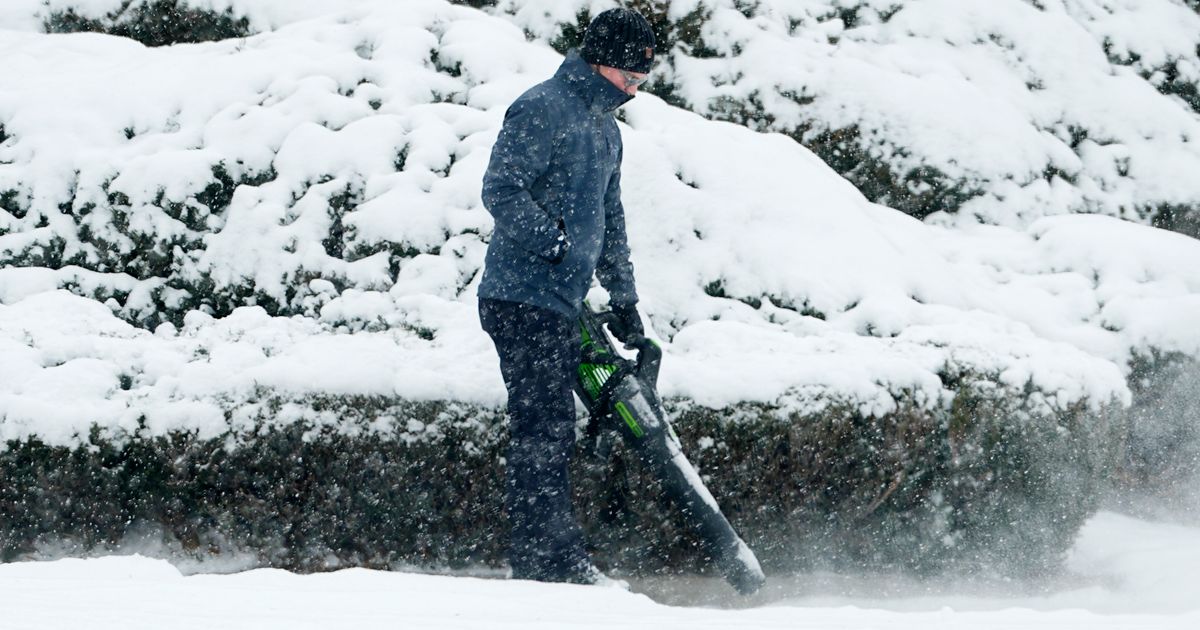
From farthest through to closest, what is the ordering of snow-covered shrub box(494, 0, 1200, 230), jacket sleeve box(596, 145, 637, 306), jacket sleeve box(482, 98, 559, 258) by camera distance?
snow-covered shrub box(494, 0, 1200, 230) < jacket sleeve box(596, 145, 637, 306) < jacket sleeve box(482, 98, 559, 258)

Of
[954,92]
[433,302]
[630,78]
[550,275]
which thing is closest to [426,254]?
[433,302]

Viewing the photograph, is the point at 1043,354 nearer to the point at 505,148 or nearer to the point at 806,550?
the point at 806,550

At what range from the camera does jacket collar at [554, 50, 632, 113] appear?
3.48 meters

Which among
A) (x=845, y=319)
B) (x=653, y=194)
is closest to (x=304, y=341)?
(x=653, y=194)

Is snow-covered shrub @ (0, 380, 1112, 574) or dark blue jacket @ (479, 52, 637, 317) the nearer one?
dark blue jacket @ (479, 52, 637, 317)

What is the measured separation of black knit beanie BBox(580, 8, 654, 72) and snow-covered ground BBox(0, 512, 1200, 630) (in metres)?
1.65

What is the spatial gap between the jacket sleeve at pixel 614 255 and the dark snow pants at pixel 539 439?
15.5 inches

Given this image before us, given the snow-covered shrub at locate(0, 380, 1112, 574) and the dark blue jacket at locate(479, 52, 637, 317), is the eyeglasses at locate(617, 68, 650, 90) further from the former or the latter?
the snow-covered shrub at locate(0, 380, 1112, 574)

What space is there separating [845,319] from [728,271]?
55cm

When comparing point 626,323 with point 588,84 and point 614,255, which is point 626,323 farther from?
point 588,84

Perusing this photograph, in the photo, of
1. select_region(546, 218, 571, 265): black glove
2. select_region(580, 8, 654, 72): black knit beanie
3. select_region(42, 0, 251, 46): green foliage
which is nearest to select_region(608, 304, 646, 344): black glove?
select_region(546, 218, 571, 265): black glove

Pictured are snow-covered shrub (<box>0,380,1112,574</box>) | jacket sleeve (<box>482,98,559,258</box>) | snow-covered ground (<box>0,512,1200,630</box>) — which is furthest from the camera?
snow-covered shrub (<box>0,380,1112,574</box>)

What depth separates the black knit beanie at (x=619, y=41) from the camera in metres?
3.41

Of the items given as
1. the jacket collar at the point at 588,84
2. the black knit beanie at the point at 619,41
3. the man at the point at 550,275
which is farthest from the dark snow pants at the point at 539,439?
the black knit beanie at the point at 619,41
